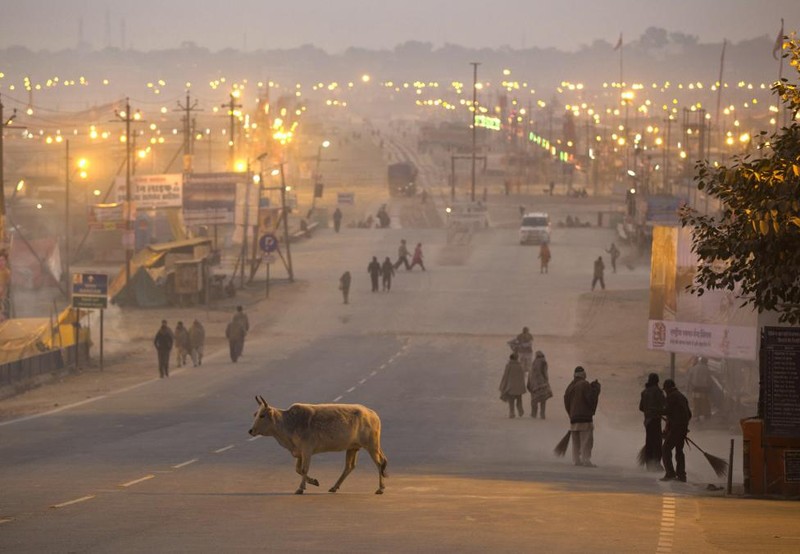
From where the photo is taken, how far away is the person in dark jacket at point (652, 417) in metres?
21.1

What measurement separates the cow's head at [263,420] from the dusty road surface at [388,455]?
32.3 inches

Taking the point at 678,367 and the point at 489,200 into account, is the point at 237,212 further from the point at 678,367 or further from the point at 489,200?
the point at 489,200

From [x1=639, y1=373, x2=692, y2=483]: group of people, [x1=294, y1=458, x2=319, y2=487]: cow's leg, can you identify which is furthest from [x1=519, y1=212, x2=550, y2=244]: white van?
[x1=294, y1=458, x2=319, y2=487]: cow's leg

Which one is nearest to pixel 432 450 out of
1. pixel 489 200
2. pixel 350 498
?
pixel 350 498

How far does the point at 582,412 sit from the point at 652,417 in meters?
1.57

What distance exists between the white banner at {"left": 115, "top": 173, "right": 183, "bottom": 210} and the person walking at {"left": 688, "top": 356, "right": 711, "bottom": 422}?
36.9 m

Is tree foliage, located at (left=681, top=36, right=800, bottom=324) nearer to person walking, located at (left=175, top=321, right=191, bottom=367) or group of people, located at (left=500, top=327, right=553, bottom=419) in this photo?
group of people, located at (left=500, top=327, right=553, bottom=419)

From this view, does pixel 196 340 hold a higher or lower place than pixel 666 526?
lower

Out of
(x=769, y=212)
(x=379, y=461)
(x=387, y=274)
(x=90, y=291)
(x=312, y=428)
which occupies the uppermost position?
(x=769, y=212)

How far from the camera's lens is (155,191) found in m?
63.7

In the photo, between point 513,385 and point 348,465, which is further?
point 513,385

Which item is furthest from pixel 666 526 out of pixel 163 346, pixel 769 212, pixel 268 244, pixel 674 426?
pixel 268 244

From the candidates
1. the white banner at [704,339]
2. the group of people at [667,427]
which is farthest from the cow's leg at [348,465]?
the white banner at [704,339]

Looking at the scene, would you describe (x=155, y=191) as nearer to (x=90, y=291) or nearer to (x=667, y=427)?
(x=90, y=291)
